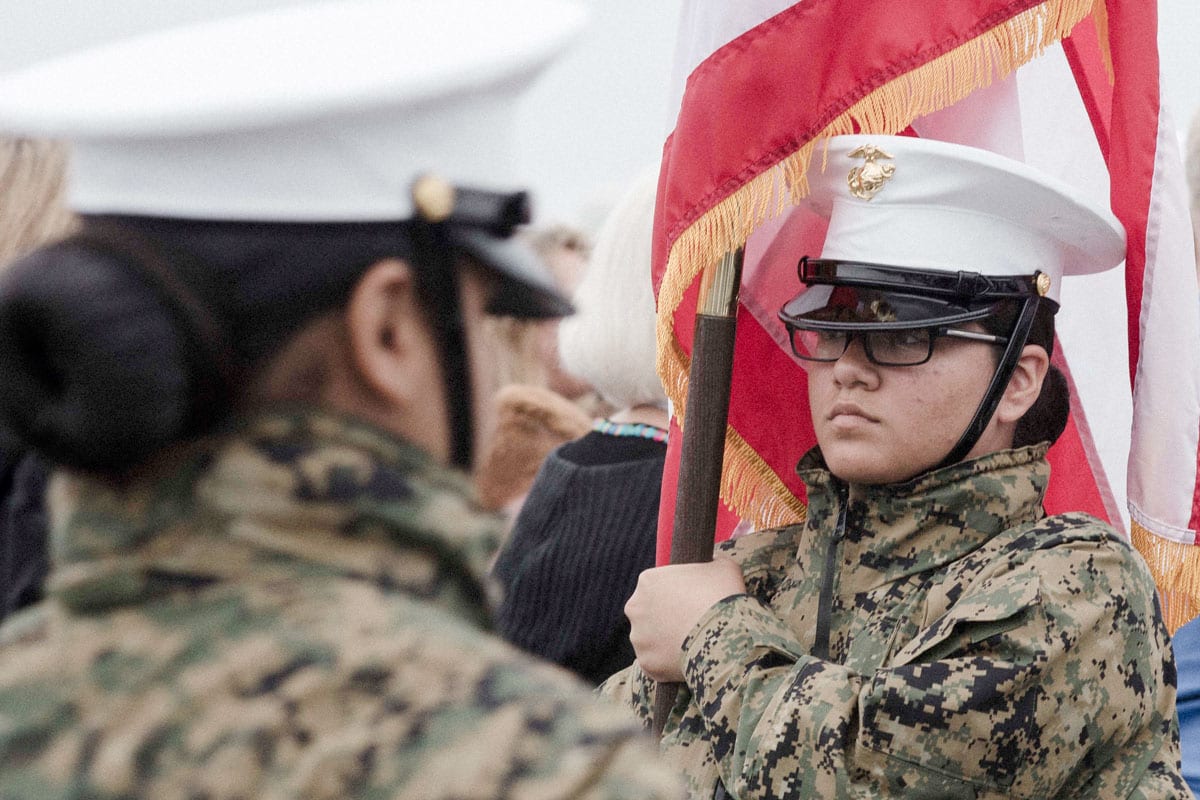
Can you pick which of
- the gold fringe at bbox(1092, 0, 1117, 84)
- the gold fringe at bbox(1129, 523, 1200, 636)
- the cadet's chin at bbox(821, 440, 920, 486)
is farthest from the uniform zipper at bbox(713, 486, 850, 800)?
the gold fringe at bbox(1092, 0, 1117, 84)

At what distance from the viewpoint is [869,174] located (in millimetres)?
2369

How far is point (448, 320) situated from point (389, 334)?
54 mm

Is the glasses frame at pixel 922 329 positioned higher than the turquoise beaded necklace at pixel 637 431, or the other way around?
the glasses frame at pixel 922 329

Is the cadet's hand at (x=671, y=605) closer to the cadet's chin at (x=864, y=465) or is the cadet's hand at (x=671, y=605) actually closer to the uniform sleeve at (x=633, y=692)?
the uniform sleeve at (x=633, y=692)

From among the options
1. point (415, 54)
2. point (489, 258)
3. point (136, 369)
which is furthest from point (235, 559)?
point (415, 54)

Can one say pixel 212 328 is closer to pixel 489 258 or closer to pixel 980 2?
pixel 489 258

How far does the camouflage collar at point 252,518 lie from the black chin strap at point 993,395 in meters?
1.40

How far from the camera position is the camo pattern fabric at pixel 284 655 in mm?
967

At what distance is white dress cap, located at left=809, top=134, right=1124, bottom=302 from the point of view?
233cm

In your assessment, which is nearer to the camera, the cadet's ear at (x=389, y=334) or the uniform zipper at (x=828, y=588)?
the cadet's ear at (x=389, y=334)

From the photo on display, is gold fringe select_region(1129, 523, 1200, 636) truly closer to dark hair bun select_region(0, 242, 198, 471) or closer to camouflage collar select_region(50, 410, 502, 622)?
camouflage collar select_region(50, 410, 502, 622)

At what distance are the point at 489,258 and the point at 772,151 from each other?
140 cm

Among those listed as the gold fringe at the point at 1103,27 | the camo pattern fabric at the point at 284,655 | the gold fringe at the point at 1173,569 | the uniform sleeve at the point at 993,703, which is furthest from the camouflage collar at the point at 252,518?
the gold fringe at the point at 1103,27

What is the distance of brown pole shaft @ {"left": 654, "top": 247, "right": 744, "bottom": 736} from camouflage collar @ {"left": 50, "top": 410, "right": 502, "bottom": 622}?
1.53m
